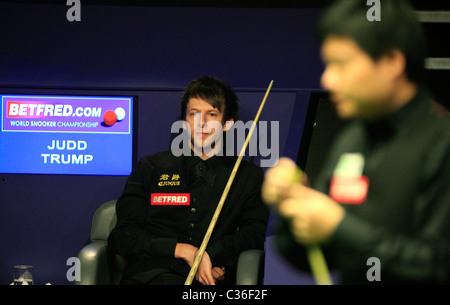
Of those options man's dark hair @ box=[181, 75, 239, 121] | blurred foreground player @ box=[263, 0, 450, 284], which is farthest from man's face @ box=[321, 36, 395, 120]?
man's dark hair @ box=[181, 75, 239, 121]

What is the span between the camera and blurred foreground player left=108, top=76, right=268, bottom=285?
2152mm

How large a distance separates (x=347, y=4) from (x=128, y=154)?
86.1 inches

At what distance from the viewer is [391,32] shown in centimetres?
71

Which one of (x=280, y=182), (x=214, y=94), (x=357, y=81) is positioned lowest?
(x=280, y=182)

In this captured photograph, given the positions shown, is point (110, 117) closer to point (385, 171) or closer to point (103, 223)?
point (103, 223)

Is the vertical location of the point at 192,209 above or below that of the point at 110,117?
below

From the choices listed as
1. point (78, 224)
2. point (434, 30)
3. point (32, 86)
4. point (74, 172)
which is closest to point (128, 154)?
point (74, 172)

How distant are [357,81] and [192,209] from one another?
1636 mm

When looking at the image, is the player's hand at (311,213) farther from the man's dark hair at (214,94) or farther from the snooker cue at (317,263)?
the man's dark hair at (214,94)

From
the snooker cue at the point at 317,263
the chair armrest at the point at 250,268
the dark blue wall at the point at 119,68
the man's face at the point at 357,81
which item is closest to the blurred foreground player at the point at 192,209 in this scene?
the chair armrest at the point at 250,268

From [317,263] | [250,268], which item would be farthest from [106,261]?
[317,263]

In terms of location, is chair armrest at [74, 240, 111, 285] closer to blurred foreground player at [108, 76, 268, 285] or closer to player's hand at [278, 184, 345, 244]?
blurred foreground player at [108, 76, 268, 285]

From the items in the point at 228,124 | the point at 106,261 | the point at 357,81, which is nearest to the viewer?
the point at 357,81

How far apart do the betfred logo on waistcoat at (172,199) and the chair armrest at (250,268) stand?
1.31 ft
